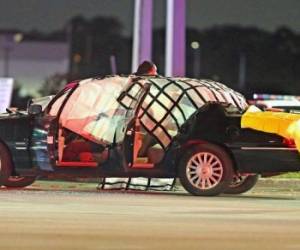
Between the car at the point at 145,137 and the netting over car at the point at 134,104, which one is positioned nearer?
the car at the point at 145,137

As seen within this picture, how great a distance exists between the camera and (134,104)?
12.6 meters

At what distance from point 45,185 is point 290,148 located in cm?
484

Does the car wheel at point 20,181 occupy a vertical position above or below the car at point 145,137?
below

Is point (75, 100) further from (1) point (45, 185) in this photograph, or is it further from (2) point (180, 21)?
(2) point (180, 21)

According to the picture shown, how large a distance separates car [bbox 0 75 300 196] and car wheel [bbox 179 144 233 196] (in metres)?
0.01

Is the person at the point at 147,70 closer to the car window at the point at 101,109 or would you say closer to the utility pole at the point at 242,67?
the car window at the point at 101,109

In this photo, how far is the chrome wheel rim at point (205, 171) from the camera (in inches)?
479

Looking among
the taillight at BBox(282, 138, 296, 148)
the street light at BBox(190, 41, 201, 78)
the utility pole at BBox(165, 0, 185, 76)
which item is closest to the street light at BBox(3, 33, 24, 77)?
the street light at BBox(190, 41, 201, 78)

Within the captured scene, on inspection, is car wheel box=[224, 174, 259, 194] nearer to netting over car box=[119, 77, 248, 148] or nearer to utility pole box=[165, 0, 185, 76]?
netting over car box=[119, 77, 248, 148]

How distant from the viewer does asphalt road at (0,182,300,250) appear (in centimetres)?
791

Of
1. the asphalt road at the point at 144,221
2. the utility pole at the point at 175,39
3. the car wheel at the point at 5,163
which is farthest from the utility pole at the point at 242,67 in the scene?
the asphalt road at the point at 144,221

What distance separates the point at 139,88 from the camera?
1277 cm

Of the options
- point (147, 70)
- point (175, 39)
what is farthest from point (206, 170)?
point (175, 39)

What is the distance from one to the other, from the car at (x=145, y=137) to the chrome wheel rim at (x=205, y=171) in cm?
1
